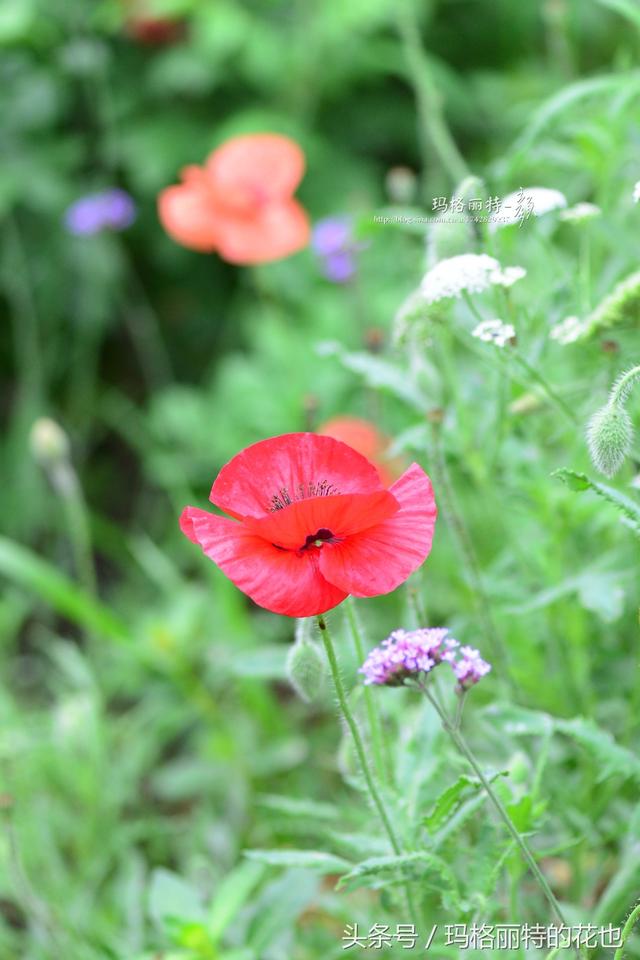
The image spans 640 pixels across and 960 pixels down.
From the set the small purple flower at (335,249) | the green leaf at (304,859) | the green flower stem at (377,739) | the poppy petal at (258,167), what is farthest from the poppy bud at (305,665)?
the poppy petal at (258,167)

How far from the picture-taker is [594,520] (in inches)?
51.5

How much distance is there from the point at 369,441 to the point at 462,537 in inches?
30.6

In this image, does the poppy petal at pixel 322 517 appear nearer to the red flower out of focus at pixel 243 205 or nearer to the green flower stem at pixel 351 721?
the green flower stem at pixel 351 721

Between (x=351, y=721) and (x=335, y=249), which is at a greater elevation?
(x=335, y=249)

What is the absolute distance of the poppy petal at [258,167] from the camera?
1.99 metres

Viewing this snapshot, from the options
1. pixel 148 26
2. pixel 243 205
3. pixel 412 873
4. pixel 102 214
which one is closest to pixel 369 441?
pixel 243 205

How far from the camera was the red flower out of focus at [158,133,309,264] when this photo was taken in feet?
6.47

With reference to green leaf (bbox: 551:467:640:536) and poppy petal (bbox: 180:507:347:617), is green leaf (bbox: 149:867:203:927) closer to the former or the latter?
poppy petal (bbox: 180:507:347:617)

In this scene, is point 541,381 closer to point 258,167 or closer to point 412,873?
point 412,873

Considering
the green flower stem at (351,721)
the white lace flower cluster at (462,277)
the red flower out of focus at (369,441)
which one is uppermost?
the red flower out of focus at (369,441)

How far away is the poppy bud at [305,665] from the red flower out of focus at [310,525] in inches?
4.9

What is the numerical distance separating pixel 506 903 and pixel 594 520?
0.46 meters

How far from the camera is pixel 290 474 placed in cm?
82

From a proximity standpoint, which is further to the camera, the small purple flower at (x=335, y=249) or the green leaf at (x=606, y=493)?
the small purple flower at (x=335, y=249)
